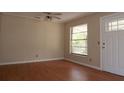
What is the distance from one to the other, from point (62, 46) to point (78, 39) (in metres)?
1.40

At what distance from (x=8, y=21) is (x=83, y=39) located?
370cm

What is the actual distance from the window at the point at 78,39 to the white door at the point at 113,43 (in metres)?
1.21

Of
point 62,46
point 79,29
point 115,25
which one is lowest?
point 62,46

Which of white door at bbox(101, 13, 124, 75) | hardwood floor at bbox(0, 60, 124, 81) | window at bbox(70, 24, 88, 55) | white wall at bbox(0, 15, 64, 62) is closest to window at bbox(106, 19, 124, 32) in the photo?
white door at bbox(101, 13, 124, 75)

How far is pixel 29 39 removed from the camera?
225 inches

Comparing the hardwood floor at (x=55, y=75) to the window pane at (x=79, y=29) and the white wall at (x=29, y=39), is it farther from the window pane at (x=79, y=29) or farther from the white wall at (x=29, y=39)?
the window pane at (x=79, y=29)

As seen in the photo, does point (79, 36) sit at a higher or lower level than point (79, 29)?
lower

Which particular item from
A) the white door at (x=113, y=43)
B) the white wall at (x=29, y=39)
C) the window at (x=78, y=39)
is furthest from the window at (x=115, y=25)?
the white wall at (x=29, y=39)

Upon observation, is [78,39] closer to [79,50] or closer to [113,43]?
[79,50]

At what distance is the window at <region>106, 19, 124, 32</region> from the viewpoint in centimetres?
365

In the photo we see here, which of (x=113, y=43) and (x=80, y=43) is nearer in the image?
(x=113, y=43)

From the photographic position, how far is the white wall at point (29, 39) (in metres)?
5.12

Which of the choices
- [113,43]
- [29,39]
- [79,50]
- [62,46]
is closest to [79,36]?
[79,50]
